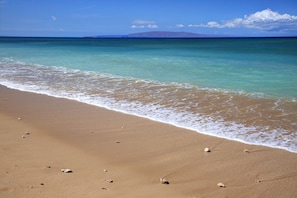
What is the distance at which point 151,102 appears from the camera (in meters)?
9.01

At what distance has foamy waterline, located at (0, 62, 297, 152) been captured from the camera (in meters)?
6.06

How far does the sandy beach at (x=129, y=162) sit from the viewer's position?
387cm

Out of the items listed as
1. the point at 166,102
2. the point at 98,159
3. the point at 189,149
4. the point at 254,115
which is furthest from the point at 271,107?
the point at 98,159

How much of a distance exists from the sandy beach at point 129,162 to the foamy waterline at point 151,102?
1.44 feet

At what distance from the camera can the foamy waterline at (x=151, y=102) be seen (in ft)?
19.9

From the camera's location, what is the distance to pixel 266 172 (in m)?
4.44

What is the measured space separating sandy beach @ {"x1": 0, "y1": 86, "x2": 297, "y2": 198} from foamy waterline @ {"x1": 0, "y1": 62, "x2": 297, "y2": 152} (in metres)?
0.44

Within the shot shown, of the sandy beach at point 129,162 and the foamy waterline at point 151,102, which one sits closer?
the sandy beach at point 129,162

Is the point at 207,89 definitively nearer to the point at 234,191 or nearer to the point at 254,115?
the point at 254,115

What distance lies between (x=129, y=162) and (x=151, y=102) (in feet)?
14.3

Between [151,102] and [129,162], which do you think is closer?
[129,162]

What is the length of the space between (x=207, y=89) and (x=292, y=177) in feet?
23.7

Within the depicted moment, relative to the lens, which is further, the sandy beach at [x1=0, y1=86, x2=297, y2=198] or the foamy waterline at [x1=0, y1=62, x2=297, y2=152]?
the foamy waterline at [x1=0, y1=62, x2=297, y2=152]

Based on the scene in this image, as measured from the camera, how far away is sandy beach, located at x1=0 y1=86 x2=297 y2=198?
3.87m
